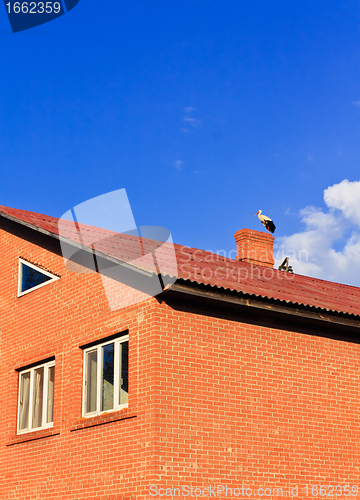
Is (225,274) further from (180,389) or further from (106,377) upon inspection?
(106,377)

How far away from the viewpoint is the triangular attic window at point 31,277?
12625 mm

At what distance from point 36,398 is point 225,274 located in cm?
458

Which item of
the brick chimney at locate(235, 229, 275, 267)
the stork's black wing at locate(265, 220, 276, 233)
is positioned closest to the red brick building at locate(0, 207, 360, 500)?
the brick chimney at locate(235, 229, 275, 267)

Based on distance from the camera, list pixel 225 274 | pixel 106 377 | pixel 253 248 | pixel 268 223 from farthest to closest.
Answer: pixel 268 223 → pixel 253 248 → pixel 225 274 → pixel 106 377

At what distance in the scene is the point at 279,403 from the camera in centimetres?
1055

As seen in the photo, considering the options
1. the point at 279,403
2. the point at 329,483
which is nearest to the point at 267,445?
the point at 279,403

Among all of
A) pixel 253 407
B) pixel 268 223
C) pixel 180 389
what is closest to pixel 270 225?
pixel 268 223

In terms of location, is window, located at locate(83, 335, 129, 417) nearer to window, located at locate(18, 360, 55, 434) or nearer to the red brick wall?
the red brick wall

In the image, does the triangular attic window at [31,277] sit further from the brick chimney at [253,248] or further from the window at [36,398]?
the brick chimney at [253,248]

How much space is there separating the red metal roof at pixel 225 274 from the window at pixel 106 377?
66.6 inches

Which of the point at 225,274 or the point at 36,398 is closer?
the point at 225,274

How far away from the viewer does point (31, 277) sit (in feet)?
43.2

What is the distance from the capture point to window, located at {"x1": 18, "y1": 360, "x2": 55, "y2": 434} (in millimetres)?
11602

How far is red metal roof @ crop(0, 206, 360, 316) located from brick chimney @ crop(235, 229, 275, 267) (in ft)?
5.28
